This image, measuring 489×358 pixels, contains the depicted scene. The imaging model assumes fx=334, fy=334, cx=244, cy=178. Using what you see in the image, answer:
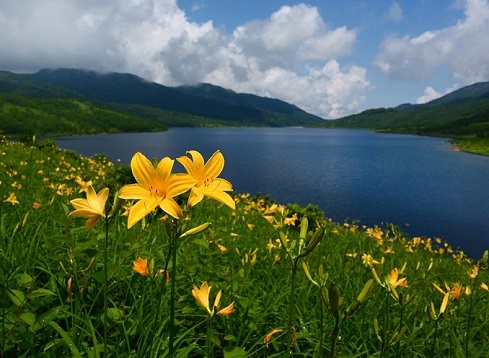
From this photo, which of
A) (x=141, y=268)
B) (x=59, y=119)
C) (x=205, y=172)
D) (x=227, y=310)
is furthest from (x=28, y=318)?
(x=59, y=119)

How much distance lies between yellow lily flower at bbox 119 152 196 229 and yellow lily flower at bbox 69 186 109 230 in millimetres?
152

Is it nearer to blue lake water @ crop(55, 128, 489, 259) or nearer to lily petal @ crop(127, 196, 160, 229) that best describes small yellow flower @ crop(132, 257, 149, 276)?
lily petal @ crop(127, 196, 160, 229)

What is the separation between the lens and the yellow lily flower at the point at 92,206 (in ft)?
4.35

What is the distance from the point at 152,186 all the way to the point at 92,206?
279 millimetres

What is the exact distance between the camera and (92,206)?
135cm

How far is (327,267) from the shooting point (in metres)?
3.94

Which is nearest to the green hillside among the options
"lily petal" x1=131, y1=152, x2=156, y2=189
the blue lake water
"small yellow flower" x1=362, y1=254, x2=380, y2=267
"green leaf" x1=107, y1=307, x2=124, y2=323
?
the blue lake water

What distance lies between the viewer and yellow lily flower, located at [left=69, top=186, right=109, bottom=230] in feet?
4.35

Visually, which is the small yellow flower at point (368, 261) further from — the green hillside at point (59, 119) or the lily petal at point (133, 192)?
the green hillside at point (59, 119)

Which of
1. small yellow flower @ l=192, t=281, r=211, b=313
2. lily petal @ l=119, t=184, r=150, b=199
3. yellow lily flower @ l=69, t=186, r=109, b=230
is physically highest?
lily petal @ l=119, t=184, r=150, b=199

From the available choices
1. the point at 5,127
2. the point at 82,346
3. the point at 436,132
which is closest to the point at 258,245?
the point at 82,346

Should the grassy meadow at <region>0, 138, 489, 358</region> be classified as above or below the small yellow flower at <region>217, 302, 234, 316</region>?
below

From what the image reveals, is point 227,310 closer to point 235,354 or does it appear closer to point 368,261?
point 235,354

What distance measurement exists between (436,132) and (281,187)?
166345 millimetres
